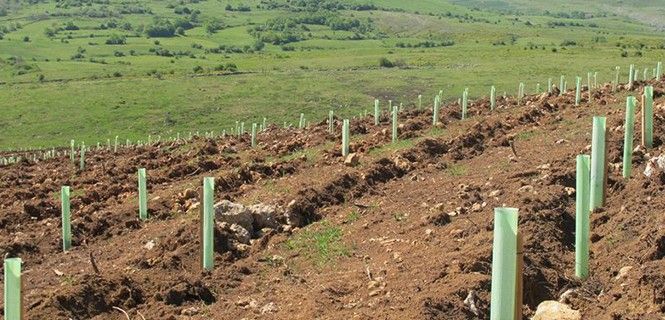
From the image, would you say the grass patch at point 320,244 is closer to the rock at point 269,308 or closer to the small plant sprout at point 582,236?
the rock at point 269,308

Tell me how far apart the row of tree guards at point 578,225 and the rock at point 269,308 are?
9.47 feet

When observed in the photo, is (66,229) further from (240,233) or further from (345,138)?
(345,138)

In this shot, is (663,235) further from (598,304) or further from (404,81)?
(404,81)

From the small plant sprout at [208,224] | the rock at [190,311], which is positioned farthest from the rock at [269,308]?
the small plant sprout at [208,224]

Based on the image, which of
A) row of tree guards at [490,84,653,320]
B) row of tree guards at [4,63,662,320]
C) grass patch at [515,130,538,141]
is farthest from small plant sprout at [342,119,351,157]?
row of tree guards at [490,84,653,320]

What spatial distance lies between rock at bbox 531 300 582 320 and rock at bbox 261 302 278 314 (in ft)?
9.29

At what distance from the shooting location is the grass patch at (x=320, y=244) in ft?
39.4

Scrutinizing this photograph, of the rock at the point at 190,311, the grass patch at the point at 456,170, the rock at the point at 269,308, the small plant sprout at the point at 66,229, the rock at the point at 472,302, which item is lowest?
the small plant sprout at the point at 66,229

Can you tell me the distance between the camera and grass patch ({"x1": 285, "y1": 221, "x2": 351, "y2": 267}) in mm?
12012

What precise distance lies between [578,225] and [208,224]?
437cm

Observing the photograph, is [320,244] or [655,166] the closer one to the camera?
[655,166]

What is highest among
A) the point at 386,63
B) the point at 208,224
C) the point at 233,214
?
the point at 208,224

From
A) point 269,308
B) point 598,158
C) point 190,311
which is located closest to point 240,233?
point 190,311

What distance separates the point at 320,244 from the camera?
1265cm
